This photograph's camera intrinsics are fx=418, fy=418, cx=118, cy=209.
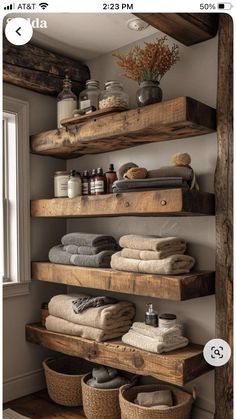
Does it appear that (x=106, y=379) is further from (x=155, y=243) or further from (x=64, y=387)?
(x=155, y=243)

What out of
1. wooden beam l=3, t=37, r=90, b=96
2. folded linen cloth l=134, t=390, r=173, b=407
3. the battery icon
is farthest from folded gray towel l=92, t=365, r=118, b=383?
the battery icon

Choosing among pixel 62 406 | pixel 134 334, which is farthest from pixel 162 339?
pixel 62 406

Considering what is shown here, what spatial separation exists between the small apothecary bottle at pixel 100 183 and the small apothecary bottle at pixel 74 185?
0.27ft

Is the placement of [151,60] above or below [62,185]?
above

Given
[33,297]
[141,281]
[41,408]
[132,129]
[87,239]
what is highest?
[132,129]

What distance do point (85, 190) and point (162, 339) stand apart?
57 centimetres

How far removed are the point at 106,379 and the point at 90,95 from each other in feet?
3.12

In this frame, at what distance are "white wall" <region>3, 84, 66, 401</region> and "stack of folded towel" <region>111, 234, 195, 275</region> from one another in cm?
39

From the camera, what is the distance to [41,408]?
1.39m

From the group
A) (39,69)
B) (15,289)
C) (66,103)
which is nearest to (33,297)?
(15,289)

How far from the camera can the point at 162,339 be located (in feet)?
3.84

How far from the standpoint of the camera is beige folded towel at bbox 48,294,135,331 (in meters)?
1.32

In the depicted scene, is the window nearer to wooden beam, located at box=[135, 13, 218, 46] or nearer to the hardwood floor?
the hardwood floor

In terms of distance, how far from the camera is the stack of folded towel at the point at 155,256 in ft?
3.87
